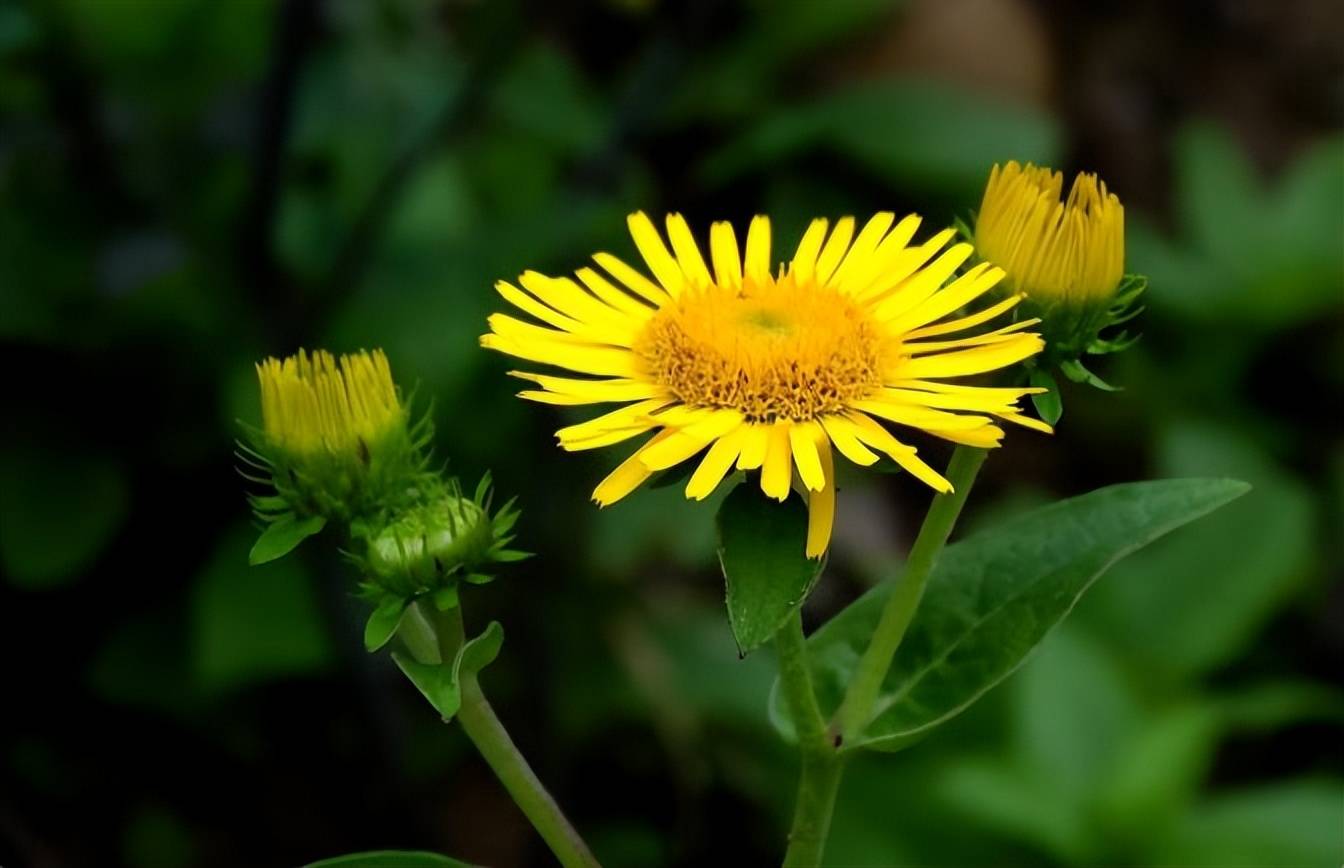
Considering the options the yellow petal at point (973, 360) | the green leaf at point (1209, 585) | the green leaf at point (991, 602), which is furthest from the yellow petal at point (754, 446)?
the green leaf at point (1209, 585)

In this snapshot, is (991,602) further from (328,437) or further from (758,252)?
(328,437)

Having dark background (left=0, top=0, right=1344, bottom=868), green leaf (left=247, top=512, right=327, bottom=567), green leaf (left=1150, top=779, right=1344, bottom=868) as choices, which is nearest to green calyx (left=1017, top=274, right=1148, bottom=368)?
green leaf (left=247, top=512, right=327, bottom=567)

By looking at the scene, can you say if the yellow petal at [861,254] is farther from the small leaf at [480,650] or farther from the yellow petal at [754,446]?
the small leaf at [480,650]

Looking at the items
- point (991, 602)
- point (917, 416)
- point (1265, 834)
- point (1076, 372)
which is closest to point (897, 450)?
point (917, 416)

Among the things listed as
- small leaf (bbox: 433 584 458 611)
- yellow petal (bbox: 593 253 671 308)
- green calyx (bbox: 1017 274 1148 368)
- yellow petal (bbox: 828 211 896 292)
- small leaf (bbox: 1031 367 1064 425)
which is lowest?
small leaf (bbox: 433 584 458 611)

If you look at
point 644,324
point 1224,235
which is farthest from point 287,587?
point 1224,235

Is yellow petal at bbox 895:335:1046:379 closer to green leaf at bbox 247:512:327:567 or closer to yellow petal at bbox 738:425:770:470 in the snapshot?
yellow petal at bbox 738:425:770:470
